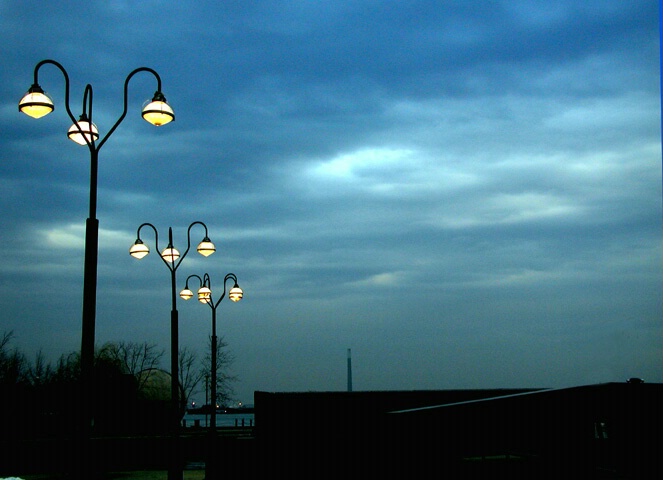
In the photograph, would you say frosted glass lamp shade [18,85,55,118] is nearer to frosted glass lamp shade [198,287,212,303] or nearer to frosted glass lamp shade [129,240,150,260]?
frosted glass lamp shade [129,240,150,260]

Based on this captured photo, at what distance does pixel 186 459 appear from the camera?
32.9 m

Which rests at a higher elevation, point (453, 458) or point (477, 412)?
point (477, 412)

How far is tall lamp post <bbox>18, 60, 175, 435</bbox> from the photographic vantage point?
32.6 feet

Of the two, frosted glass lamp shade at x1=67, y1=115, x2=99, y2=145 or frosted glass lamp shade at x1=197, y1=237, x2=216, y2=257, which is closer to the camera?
frosted glass lamp shade at x1=67, y1=115, x2=99, y2=145

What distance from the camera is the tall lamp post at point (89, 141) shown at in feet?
Answer: 32.6

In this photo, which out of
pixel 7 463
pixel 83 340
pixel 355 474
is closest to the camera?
pixel 355 474

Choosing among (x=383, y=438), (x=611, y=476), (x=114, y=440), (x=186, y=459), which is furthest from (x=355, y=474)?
(x=186, y=459)

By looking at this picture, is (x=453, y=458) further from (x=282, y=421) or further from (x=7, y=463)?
A: (x=7, y=463)

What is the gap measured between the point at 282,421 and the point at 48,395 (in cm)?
4968

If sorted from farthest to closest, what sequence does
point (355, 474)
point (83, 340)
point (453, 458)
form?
1. point (83, 340)
2. point (355, 474)
3. point (453, 458)

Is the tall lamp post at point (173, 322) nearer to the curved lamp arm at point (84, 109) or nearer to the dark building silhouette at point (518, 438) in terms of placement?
the curved lamp arm at point (84, 109)

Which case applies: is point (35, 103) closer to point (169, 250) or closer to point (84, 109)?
point (84, 109)

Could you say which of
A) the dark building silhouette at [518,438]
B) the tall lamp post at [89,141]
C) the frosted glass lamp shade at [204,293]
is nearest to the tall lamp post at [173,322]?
the frosted glass lamp shade at [204,293]

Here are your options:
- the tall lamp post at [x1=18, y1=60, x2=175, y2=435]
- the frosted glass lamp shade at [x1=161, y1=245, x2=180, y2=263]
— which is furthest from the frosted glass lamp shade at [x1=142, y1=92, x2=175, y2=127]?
the frosted glass lamp shade at [x1=161, y1=245, x2=180, y2=263]
